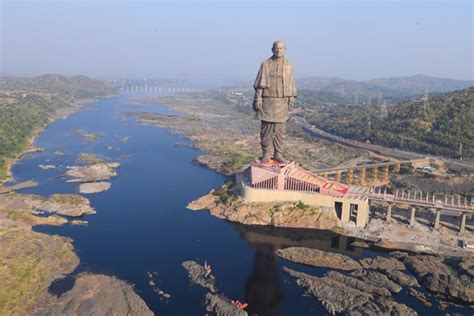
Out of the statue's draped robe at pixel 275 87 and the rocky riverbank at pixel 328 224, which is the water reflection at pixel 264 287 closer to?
the rocky riverbank at pixel 328 224

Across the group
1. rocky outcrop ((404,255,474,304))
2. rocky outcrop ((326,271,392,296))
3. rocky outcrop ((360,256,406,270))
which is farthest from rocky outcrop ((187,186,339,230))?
rocky outcrop ((326,271,392,296))

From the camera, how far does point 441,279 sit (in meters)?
38.1

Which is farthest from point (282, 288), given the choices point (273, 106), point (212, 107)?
point (212, 107)

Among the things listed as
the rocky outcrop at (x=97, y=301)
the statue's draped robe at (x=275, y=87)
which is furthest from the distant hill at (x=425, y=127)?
the rocky outcrop at (x=97, y=301)

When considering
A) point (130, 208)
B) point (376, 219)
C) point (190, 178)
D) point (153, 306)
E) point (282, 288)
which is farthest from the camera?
point (190, 178)

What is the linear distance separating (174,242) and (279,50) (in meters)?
25.2

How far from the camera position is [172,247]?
1781 inches

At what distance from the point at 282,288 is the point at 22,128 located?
290 feet

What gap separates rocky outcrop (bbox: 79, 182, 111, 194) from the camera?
63550 millimetres

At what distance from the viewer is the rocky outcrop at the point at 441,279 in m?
36.7

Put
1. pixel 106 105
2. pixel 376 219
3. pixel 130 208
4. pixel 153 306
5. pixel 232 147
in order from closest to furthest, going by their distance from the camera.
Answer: pixel 153 306
pixel 376 219
pixel 130 208
pixel 232 147
pixel 106 105

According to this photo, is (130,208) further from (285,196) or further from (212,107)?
(212,107)

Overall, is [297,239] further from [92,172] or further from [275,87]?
[92,172]

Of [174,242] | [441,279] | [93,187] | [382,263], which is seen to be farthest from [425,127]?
[174,242]
